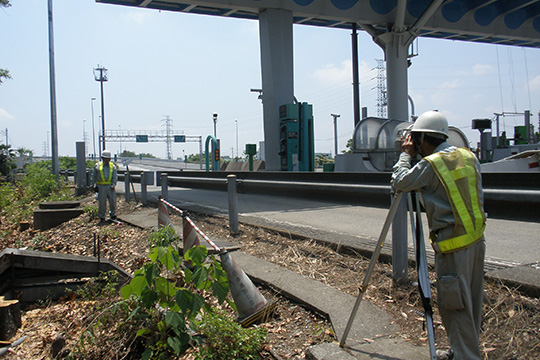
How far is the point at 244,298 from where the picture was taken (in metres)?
3.60

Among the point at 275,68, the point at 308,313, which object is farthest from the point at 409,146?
the point at 275,68

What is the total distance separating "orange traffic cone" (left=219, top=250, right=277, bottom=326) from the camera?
3.56 meters

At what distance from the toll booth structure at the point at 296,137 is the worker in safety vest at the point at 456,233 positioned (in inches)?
699

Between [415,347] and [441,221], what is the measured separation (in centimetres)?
90

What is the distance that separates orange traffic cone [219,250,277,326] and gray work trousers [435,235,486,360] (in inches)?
57.5

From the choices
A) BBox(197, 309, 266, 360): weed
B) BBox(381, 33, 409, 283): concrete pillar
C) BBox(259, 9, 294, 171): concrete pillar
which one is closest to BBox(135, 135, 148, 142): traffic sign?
BBox(381, 33, 409, 283): concrete pillar

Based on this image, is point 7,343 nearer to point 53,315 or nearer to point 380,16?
point 53,315

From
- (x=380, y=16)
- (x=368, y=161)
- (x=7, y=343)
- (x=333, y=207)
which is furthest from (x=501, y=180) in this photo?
(x=380, y=16)

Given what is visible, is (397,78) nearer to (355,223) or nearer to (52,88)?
(52,88)

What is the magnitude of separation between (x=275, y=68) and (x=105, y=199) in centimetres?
1390

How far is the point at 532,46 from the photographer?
35250mm

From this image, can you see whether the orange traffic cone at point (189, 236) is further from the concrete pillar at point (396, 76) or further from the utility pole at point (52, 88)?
the concrete pillar at point (396, 76)

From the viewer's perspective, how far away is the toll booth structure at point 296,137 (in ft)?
67.5

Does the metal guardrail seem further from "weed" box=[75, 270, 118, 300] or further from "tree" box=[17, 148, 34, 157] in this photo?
"tree" box=[17, 148, 34, 157]
